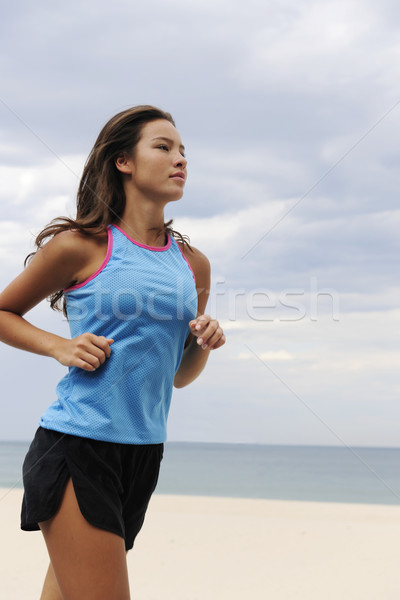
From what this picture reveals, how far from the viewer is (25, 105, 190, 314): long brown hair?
76.0 inches

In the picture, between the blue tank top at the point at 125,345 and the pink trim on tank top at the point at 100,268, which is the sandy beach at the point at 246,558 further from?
the pink trim on tank top at the point at 100,268

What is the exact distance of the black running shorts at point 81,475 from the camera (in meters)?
1.58

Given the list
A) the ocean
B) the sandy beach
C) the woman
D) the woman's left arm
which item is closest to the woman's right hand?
the woman

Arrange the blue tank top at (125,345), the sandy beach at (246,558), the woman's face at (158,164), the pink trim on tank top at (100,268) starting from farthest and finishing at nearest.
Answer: the sandy beach at (246,558) < the woman's face at (158,164) < the pink trim on tank top at (100,268) < the blue tank top at (125,345)

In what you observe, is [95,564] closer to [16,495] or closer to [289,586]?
[289,586]

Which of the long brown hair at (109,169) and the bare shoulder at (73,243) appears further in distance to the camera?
the long brown hair at (109,169)

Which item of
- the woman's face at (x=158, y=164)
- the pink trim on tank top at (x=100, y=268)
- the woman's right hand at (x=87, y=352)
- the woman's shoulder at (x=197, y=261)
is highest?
the woman's face at (x=158, y=164)

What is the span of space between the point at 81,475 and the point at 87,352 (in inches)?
12.1

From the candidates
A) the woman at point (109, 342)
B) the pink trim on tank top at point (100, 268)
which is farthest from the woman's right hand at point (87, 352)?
the pink trim on tank top at point (100, 268)

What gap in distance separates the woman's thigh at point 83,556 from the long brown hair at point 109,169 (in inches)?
25.7

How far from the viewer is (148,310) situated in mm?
1721

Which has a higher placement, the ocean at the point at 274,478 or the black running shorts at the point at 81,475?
the ocean at the point at 274,478

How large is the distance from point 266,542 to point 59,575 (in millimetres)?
6576

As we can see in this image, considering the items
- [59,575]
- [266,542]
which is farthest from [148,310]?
[266,542]
